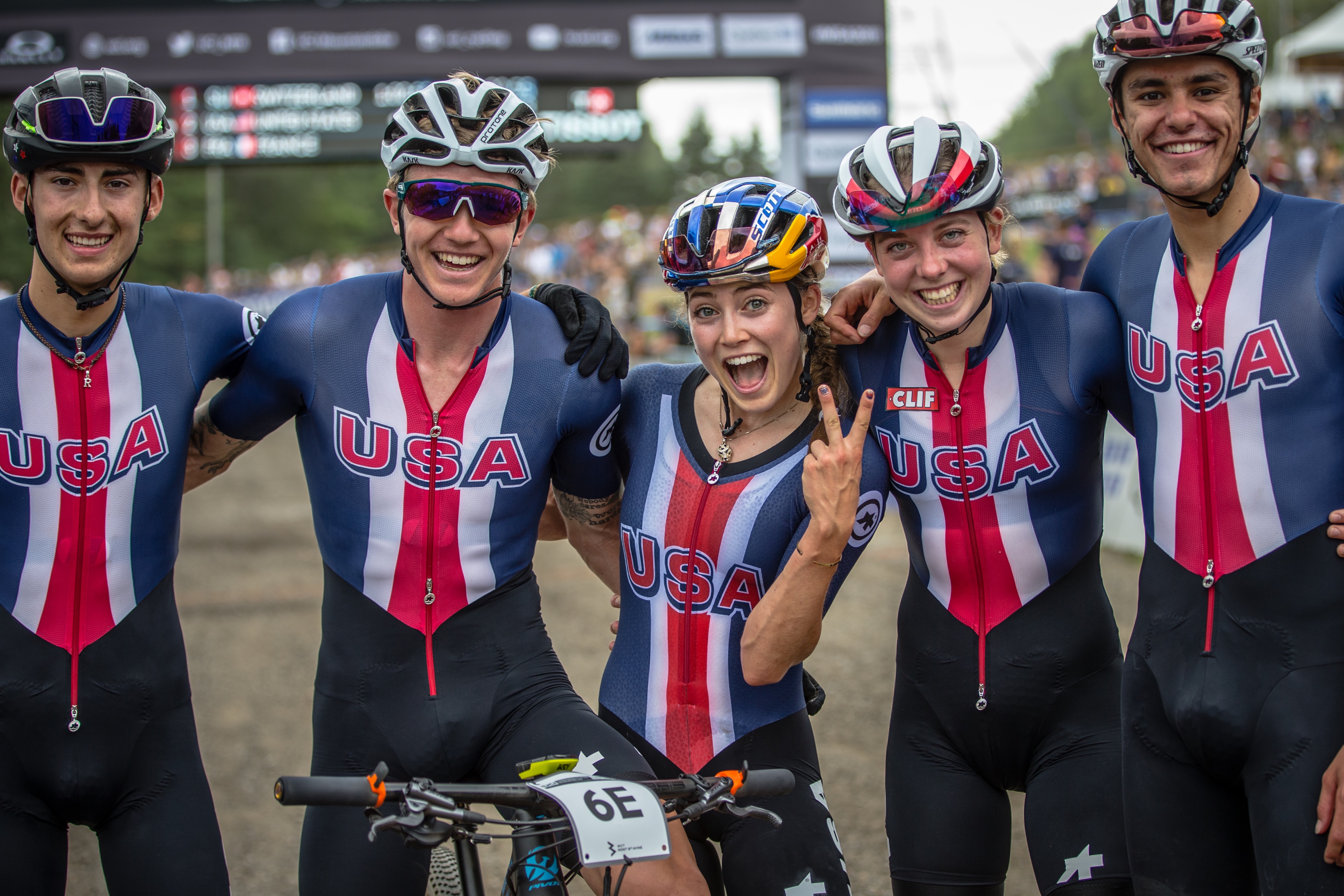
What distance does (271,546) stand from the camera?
38.9ft

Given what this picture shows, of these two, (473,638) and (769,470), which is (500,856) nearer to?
(473,638)

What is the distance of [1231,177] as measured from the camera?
301 cm

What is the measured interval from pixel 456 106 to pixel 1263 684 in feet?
8.86

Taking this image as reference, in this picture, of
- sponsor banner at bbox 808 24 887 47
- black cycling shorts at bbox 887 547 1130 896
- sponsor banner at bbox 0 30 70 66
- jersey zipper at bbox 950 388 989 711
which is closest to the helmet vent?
jersey zipper at bbox 950 388 989 711

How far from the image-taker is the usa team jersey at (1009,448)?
3320 millimetres

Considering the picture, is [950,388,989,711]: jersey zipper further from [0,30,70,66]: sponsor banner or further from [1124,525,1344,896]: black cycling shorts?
[0,30,70,66]: sponsor banner

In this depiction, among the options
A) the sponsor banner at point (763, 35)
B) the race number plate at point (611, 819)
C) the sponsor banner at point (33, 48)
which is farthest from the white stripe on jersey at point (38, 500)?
the sponsor banner at point (33, 48)

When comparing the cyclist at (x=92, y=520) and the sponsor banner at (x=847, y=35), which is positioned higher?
the sponsor banner at (x=847, y=35)

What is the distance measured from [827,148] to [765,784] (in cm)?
1197

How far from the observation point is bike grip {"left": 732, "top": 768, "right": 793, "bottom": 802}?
7.67ft

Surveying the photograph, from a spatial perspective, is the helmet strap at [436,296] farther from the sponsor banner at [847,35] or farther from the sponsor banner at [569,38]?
the sponsor banner at [847,35]

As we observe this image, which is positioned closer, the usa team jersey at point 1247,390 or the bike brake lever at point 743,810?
the bike brake lever at point 743,810

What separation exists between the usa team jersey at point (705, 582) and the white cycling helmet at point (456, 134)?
97 centimetres

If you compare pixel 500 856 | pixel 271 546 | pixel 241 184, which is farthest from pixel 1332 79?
pixel 241 184
